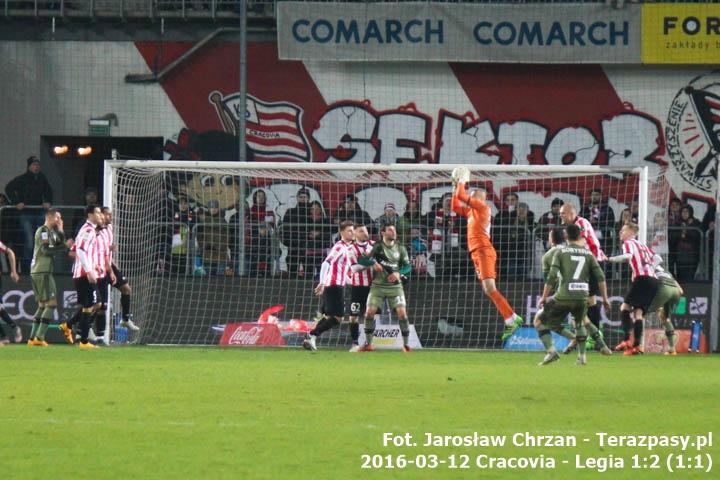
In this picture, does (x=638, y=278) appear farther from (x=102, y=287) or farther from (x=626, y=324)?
(x=102, y=287)

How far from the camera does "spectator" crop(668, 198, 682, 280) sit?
2581 cm

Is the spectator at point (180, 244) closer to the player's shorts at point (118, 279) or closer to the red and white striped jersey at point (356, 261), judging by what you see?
the player's shorts at point (118, 279)

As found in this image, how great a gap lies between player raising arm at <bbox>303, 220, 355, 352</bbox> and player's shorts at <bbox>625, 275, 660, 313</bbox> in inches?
174

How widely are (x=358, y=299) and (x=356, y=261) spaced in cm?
95

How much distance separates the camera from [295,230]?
25.4 meters

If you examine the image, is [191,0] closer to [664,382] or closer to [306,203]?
[306,203]

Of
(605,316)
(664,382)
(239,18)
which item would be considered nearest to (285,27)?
(239,18)

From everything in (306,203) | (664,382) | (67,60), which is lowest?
(664,382)

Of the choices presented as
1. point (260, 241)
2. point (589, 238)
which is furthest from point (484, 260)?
point (260, 241)

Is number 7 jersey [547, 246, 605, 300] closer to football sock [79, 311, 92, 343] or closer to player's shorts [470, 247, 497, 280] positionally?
player's shorts [470, 247, 497, 280]

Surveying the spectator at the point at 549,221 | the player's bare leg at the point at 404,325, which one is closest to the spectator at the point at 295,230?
the player's bare leg at the point at 404,325

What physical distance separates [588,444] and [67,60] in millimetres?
22307

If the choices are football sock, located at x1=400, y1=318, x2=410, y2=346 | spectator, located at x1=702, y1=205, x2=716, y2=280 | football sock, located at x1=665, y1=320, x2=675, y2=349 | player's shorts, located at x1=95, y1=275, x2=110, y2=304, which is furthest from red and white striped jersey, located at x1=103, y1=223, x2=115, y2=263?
spectator, located at x1=702, y1=205, x2=716, y2=280

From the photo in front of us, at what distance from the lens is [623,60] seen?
28484mm
